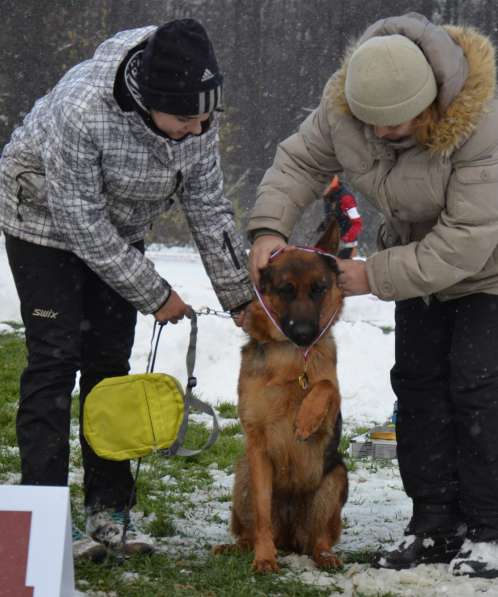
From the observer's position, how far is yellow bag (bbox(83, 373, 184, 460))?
11.0ft

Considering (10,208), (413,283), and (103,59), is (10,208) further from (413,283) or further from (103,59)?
(413,283)

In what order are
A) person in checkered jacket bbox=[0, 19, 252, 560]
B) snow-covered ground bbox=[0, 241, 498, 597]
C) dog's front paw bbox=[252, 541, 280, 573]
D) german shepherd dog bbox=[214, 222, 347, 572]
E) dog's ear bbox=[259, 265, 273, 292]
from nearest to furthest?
person in checkered jacket bbox=[0, 19, 252, 560] < snow-covered ground bbox=[0, 241, 498, 597] < dog's front paw bbox=[252, 541, 280, 573] < german shepherd dog bbox=[214, 222, 347, 572] < dog's ear bbox=[259, 265, 273, 292]

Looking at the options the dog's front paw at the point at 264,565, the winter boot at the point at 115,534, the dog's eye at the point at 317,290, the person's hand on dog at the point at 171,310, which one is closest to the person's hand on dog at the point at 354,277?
the dog's eye at the point at 317,290

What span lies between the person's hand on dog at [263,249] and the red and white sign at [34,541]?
142 cm

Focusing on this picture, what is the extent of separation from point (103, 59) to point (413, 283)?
135 centimetres

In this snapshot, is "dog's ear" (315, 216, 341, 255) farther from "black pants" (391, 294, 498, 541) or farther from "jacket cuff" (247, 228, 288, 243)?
"black pants" (391, 294, 498, 541)

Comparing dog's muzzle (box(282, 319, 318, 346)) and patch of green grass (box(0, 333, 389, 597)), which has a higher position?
dog's muzzle (box(282, 319, 318, 346))

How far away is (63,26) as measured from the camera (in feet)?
50.9

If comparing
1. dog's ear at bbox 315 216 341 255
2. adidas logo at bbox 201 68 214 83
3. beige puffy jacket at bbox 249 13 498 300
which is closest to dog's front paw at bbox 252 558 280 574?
beige puffy jacket at bbox 249 13 498 300

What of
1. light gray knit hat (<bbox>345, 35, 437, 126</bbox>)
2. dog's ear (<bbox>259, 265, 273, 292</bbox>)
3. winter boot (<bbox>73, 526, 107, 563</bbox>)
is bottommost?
winter boot (<bbox>73, 526, 107, 563</bbox>)

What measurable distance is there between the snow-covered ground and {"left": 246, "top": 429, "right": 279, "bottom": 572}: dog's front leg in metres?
0.16

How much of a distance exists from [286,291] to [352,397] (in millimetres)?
3710

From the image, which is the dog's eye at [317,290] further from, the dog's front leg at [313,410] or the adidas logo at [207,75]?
the adidas logo at [207,75]

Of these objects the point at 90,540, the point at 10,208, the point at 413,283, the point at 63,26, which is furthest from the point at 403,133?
the point at 63,26
